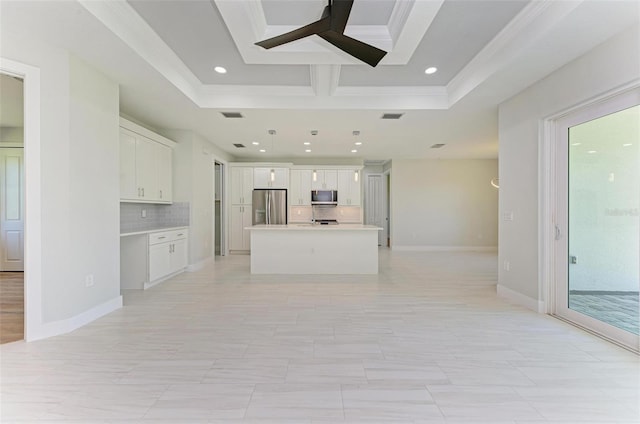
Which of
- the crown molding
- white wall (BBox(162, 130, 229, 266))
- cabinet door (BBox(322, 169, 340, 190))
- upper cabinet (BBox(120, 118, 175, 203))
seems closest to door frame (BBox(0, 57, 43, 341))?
upper cabinet (BBox(120, 118, 175, 203))

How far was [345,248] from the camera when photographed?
17.5 feet

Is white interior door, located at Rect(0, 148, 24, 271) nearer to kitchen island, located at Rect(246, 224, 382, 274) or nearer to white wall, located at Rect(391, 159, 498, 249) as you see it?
kitchen island, located at Rect(246, 224, 382, 274)

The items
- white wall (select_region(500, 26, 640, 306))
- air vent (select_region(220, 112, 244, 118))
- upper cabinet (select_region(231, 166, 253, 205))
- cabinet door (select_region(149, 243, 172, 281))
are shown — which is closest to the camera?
white wall (select_region(500, 26, 640, 306))

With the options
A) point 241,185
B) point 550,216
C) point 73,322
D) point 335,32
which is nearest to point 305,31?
point 335,32

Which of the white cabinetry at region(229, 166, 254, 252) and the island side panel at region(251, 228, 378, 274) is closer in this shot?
the island side panel at region(251, 228, 378, 274)

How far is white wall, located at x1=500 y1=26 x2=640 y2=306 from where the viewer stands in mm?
2494

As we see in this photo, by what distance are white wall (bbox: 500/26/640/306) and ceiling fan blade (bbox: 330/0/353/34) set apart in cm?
231

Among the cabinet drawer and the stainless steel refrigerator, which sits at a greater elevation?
the stainless steel refrigerator

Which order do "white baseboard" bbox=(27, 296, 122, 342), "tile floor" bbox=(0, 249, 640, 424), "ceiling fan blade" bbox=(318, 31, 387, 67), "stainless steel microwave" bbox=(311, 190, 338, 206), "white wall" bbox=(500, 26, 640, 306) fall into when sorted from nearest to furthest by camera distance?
"tile floor" bbox=(0, 249, 640, 424) → "ceiling fan blade" bbox=(318, 31, 387, 67) → "white wall" bbox=(500, 26, 640, 306) → "white baseboard" bbox=(27, 296, 122, 342) → "stainless steel microwave" bbox=(311, 190, 338, 206)

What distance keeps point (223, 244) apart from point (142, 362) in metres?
5.44

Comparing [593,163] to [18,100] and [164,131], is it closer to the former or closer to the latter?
[164,131]

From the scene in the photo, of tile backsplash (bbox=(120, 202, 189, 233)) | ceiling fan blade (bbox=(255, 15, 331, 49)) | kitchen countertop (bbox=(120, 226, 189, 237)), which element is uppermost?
ceiling fan blade (bbox=(255, 15, 331, 49))

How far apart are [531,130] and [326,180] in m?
5.34

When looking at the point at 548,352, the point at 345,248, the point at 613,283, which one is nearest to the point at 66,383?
the point at 548,352
